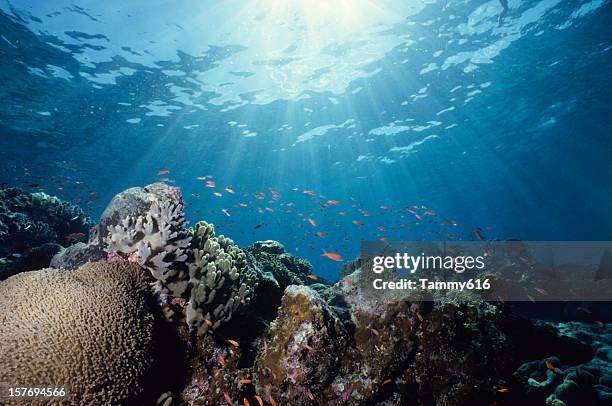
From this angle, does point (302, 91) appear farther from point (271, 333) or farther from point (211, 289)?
point (271, 333)

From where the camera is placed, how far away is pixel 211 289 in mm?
4633

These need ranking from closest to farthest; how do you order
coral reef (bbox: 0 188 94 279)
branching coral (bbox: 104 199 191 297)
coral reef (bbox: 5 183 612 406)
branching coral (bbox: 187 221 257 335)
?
coral reef (bbox: 5 183 612 406) < branching coral (bbox: 187 221 257 335) < branching coral (bbox: 104 199 191 297) < coral reef (bbox: 0 188 94 279)

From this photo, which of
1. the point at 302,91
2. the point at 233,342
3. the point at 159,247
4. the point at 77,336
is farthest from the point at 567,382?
the point at 302,91

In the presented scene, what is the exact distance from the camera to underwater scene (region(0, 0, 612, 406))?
4305 millimetres

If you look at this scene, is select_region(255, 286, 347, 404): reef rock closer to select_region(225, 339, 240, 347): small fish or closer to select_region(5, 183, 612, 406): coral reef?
select_region(5, 183, 612, 406): coral reef

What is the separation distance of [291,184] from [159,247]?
4611 centimetres

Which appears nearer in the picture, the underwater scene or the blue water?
the underwater scene

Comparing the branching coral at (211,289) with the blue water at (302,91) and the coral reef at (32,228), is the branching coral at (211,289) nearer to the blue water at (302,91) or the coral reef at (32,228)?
the coral reef at (32,228)

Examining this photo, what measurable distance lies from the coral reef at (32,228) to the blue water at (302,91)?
1878 millimetres

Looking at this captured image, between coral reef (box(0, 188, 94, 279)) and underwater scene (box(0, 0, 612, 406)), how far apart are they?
61 mm

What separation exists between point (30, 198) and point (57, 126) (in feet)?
67.1

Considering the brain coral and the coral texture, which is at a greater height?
the coral texture

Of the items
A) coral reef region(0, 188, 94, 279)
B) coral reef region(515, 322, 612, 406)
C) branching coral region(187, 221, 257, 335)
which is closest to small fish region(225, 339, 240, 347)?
branching coral region(187, 221, 257, 335)

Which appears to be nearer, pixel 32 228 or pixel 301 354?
pixel 301 354
